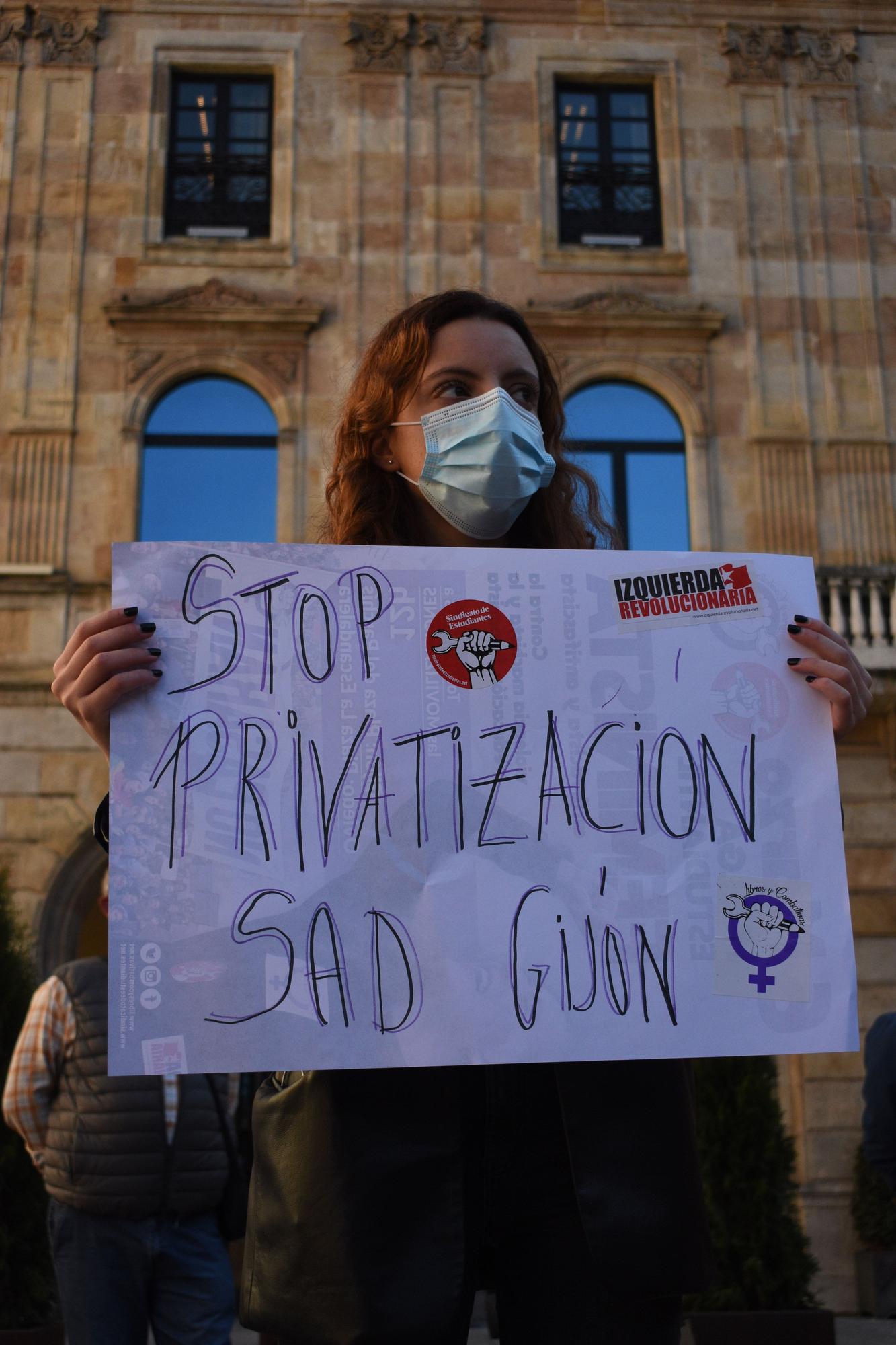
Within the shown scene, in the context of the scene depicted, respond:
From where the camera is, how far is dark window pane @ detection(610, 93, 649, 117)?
15086 millimetres

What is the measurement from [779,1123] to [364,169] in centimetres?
1037

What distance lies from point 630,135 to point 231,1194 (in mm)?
12974

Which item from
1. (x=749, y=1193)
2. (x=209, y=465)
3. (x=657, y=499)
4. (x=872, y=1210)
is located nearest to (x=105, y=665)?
(x=749, y=1193)

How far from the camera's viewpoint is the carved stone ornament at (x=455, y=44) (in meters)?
14.7

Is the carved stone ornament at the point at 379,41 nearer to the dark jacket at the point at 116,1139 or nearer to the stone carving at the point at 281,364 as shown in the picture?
the stone carving at the point at 281,364

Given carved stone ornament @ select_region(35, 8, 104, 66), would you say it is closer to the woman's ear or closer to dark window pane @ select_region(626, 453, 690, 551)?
dark window pane @ select_region(626, 453, 690, 551)

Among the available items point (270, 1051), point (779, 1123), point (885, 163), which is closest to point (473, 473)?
point (270, 1051)

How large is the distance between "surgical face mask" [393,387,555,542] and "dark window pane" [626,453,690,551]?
11445mm

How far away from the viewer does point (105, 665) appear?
6.51ft

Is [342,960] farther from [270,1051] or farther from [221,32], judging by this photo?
[221,32]

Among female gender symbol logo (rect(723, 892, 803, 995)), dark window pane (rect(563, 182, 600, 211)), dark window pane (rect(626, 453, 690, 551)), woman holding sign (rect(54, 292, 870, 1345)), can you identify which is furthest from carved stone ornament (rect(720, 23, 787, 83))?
female gender symbol logo (rect(723, 892, 803, 995))

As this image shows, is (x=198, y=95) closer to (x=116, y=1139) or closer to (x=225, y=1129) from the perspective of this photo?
(x=225, y=1129)

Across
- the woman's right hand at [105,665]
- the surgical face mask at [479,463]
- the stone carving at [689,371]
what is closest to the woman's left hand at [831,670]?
the surgical face mask at [479,463]

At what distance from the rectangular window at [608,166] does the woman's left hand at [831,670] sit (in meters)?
13.3
